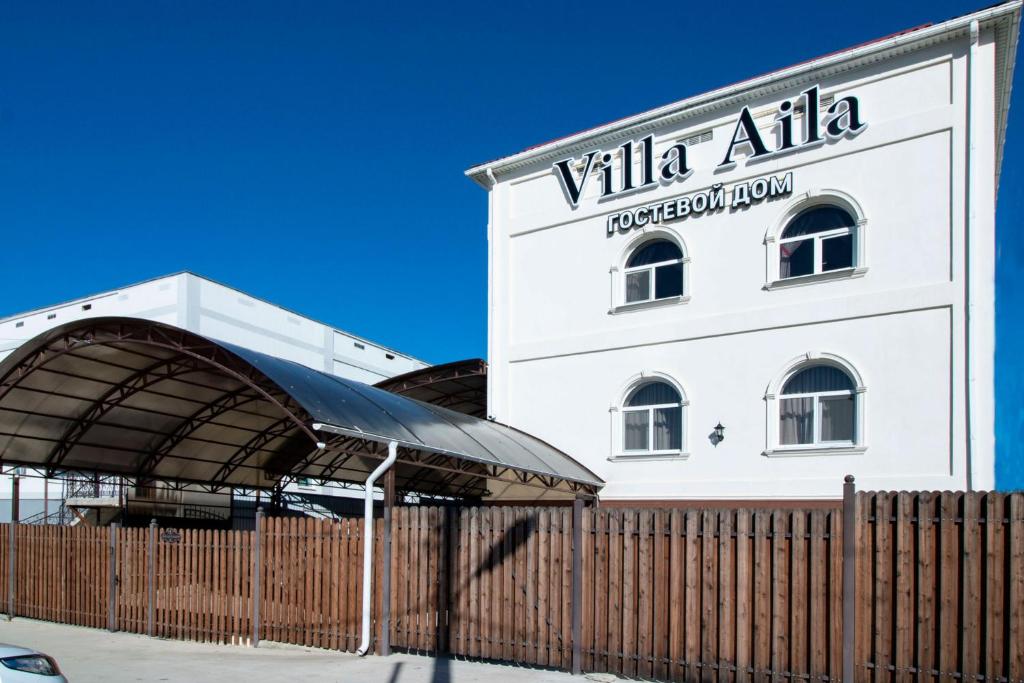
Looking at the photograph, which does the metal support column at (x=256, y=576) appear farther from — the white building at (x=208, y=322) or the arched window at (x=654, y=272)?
the white building at (x=208, y=322)

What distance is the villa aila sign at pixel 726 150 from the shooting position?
15391mm

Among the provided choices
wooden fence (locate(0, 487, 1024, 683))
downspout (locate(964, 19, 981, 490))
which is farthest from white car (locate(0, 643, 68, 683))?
downspout (locate(964, 19, 981, 490))

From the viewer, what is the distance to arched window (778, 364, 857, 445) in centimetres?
1473

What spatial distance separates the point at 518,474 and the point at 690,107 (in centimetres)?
812

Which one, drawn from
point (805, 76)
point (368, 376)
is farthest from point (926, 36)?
point (368, 376)

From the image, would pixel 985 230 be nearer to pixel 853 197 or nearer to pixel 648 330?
pixel 853 197

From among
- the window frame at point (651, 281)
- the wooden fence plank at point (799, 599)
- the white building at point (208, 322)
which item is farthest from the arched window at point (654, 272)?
the white building at point (208, 322)

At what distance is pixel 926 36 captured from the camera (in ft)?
47.3

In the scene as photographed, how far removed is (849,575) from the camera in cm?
856

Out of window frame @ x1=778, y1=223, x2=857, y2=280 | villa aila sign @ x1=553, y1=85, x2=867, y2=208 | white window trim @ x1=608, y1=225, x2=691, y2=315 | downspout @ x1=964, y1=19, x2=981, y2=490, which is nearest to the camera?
downspout @ x1=964, y1=19, x2=981, y2=490

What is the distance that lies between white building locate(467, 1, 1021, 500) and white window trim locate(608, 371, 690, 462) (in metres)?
0.04

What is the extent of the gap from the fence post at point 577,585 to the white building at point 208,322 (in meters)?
28.1

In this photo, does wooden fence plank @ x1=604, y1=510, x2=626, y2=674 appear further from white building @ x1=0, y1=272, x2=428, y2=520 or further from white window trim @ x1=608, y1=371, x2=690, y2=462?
white building @ x1=0, y1=272, x2=428, y2=520

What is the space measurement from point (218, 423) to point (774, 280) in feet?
48.0
